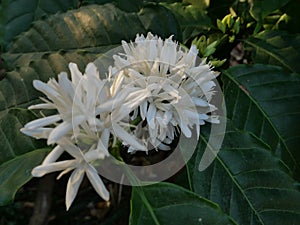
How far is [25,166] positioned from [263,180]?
35cm

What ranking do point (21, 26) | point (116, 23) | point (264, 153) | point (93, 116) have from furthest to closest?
point (21, 26)
point (116, 23)
point (264, 153)
point (93, 116)

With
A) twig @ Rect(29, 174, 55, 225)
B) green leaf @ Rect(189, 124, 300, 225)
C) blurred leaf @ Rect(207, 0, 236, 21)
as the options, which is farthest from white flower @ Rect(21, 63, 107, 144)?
twig @ Rect(29, 174, 55, 225)

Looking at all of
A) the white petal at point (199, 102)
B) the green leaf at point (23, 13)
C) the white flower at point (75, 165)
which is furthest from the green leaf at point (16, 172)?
the green leaf at point (23, 13)

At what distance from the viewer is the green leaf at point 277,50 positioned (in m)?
1.13

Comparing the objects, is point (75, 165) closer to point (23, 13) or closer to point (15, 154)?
point (15, 154)

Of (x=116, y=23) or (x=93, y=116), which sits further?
(x=116, y=23)

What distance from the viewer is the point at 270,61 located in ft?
3.76

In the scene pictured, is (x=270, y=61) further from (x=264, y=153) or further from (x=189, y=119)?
(x=189, y=119)

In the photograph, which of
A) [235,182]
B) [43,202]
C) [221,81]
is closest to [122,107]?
[235,182]

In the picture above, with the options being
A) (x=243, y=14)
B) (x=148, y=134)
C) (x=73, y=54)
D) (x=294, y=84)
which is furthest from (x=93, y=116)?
(x=243, y=14)

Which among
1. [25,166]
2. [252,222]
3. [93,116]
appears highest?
[93,116]

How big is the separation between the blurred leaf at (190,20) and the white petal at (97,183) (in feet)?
1.75

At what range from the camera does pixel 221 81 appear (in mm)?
1074

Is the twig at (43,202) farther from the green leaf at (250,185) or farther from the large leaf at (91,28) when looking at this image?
the green leaf at (250,185)
